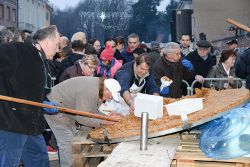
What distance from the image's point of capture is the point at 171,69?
7.22 m

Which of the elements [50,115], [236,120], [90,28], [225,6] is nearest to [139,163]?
[236,120]

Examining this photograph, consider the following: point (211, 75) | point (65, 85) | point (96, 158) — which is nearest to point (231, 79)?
point (211, 75)

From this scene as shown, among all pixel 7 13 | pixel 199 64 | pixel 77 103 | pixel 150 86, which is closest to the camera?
pixel 77 103

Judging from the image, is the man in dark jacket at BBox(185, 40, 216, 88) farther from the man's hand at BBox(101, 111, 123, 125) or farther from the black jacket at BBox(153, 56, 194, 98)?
the man's hand at BBox(101, 111, 123, 125)

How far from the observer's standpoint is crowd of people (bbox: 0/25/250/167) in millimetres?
4133

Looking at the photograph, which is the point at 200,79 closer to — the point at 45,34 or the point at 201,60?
the point at 201,60

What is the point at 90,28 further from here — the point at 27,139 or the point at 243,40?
the point at 27,139

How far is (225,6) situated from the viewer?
35.5 m

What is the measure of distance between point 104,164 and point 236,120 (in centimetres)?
136

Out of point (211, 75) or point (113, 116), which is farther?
point (211, 75)

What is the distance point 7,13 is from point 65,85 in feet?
173

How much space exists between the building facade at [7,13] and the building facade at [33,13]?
2785mm

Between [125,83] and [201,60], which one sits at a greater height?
[201,60]

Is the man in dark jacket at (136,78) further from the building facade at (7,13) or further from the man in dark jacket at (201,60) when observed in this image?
the building facade at (7,13)
